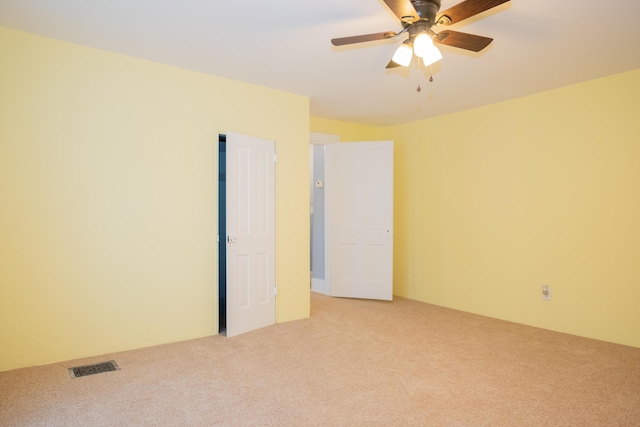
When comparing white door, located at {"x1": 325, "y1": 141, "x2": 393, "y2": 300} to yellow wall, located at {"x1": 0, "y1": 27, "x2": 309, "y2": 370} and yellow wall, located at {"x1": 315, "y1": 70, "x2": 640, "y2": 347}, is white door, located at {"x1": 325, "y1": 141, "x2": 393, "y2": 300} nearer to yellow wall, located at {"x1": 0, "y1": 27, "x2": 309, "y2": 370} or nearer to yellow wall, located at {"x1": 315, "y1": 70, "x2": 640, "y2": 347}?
yellow wall, located at {"x1": 315, "y1": 70, "x2": 640, "y2": 347}

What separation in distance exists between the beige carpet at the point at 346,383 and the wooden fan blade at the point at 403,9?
226 centimetres

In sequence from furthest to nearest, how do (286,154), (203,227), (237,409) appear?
(286,154) → (203,227) → (237,409)

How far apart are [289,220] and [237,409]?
2221mm

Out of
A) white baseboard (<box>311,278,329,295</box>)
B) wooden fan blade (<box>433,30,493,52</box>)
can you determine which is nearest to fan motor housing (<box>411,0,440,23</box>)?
wooden fan blade (<box>433,30,493,52</box>)

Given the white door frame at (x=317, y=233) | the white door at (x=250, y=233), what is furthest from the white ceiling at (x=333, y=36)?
the white door frame at (x=317, y=233)

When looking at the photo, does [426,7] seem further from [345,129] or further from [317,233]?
[317,233]

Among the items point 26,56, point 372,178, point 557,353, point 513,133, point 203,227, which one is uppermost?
point 26,56

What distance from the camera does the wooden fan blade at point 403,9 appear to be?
196 centimetres

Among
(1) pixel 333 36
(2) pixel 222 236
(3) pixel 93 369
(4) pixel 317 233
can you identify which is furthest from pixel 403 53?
(4) pixel 317 233

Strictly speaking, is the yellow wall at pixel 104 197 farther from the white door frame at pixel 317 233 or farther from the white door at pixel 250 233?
the white door frame at pixel 317 233

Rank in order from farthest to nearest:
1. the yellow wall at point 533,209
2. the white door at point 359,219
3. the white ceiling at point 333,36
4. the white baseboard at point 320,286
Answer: the white baseboard at point 320,286, the white door at point 359,219, the yellow wall at point 533,209, the white ceiling at point 333,36

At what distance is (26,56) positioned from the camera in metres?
2.90

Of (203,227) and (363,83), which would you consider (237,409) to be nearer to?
(203,227)

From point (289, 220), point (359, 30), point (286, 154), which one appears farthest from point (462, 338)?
point (359, 30)
